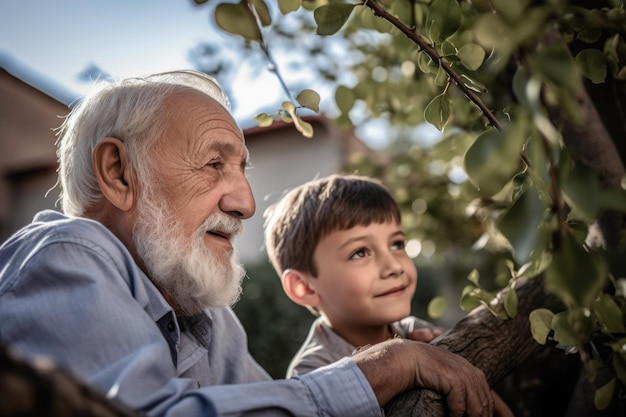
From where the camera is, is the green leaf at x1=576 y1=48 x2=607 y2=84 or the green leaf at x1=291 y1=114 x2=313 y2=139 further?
the green leaf at x1=291 y1=114 x2=313 y2=139

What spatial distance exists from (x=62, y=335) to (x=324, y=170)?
1490cm

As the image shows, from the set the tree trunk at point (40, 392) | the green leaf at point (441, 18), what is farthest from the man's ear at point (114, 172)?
the tree trunk at point (40, 392)

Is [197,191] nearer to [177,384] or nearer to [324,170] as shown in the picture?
[177,384]

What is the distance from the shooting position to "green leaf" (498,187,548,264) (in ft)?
2.74

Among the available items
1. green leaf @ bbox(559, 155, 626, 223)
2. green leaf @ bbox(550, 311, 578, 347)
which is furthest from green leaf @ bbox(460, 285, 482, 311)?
green leaf @ bbox(559, 155, 626, 223)

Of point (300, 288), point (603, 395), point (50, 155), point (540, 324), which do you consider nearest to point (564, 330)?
point (540, 324)

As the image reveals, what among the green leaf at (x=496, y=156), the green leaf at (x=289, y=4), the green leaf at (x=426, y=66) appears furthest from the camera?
the green leaf at (x=426, y=66)

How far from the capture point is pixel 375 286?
267 centimetres

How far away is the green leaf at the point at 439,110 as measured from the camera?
169cm

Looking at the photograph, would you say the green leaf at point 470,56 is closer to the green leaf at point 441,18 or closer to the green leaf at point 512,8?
the green leaf at point 441,18

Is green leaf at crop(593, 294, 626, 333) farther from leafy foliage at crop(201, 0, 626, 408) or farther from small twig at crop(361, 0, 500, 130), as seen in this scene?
small twig at crop(361, 0, 500, 130)

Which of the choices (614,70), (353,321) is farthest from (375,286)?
(614,70)

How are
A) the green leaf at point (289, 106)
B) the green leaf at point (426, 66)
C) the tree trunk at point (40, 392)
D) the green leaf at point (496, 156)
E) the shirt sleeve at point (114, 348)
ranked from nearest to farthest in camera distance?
1. the tree trunk at point (40, 392)
2. the green leaf at point (496, 156)
3. the shirt sleeve at point (114, 348)
4. the green leaf at point (426, 66)
5. the green leaf at point (289, 106)

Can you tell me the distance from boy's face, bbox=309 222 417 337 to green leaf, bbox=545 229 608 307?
1794 mm
